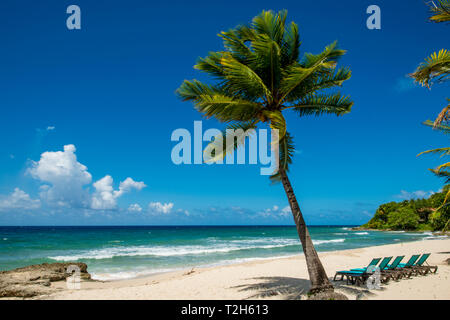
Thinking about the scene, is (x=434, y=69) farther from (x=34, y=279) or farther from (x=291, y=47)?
(x=34, y=279)

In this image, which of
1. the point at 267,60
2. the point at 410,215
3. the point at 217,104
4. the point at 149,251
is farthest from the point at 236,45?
the point at 410,215

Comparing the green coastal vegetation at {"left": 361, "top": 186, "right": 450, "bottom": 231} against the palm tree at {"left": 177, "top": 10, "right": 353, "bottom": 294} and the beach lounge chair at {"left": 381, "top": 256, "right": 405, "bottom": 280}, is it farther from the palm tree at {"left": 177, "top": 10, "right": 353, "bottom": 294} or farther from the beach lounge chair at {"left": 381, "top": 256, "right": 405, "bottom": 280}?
the palm tree at {"left": 177, "top": 10, "right": 353, "bottom": 294}

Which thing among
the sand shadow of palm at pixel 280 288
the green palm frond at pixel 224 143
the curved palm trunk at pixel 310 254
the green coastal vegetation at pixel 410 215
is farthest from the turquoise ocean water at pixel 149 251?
the green coastal vegetation at pixel 410 215

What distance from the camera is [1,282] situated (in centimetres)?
998

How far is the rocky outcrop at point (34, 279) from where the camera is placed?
9126mm

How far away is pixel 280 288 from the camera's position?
8.59m

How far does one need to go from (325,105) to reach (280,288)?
5303mm

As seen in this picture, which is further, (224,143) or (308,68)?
(224,143)

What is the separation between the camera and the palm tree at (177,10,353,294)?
6934mm

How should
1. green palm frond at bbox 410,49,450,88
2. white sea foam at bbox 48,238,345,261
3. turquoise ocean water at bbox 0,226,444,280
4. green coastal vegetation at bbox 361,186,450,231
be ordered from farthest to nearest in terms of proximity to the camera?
green coastal vegetation at bbox 361,186,450,231 → white sea foam at bbox 48,238,345,261 → turquoise ocean water at bbox 0,226,444,280 → green palm frond at bbox 410,49,450,88

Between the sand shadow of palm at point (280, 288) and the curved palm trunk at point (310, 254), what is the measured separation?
763 mm

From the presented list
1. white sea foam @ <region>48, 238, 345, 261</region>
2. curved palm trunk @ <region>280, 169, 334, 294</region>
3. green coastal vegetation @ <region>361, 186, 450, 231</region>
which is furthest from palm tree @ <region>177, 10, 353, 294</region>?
green coastal vegetation @ <region>361, 186, 450, 231</region>
